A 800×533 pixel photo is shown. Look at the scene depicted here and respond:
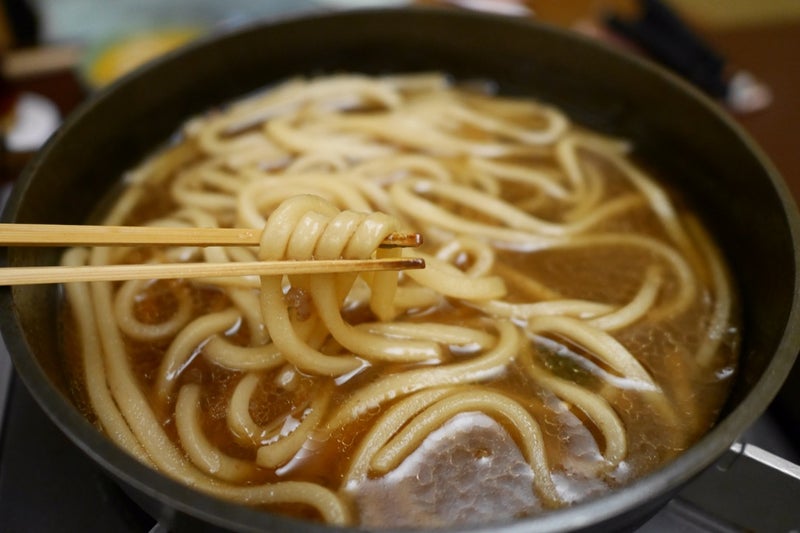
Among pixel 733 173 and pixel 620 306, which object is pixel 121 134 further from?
pixel 733 173

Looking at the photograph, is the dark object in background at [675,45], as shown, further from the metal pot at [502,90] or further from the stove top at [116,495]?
the stove top at [116,495]

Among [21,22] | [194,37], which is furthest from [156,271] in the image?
[21,22]

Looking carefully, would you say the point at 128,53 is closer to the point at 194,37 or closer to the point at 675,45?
the point at 194,37

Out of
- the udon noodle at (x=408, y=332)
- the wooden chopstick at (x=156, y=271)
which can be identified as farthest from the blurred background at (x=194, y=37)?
the wooden chopstick at (x=156, y=271)

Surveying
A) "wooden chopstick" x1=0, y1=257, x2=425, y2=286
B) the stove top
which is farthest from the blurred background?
"wooden chopstick" x1=0, y1=257, x2=425, y2=286

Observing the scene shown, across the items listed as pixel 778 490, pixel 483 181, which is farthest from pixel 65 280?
pixel 778 490

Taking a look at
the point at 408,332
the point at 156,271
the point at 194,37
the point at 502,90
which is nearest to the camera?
the point at 156,271
